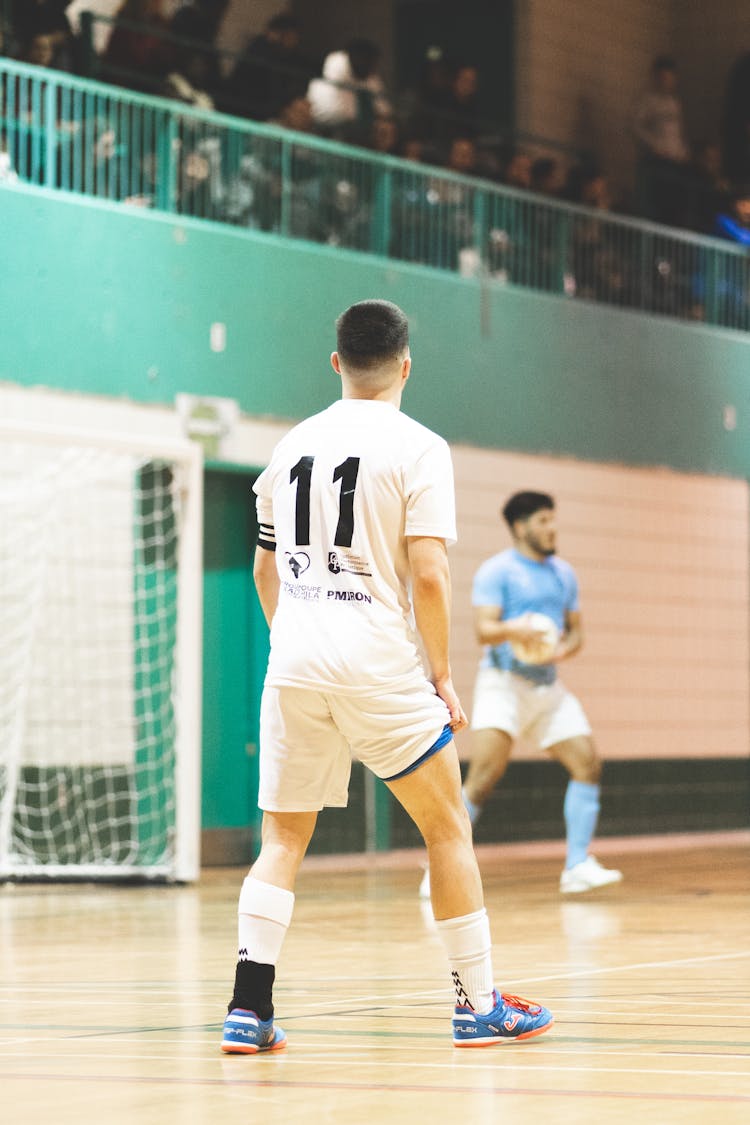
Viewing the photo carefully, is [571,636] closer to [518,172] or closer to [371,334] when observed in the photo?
[371,334]

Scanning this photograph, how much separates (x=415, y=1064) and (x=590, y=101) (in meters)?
16.8

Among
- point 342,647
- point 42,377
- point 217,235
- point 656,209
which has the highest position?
point 656,209

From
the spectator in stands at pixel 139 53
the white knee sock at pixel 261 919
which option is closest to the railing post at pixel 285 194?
the spectator in stands at pixel 139 53

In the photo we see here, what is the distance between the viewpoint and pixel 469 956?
5121 millimetres

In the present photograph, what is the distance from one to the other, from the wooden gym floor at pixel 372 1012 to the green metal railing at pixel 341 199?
15.4ft

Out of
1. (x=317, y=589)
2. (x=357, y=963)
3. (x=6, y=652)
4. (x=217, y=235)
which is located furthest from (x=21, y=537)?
(x=317, y=589)

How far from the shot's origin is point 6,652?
12.4 meters

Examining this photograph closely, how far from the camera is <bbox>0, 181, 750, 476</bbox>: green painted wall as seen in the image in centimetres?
1230

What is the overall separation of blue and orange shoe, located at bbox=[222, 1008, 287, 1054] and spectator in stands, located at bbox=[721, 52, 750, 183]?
16888 mm

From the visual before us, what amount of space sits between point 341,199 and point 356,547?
9.79m

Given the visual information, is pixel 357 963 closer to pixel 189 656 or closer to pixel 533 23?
pixel 189 656

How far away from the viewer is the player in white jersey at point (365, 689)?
16.8 ft

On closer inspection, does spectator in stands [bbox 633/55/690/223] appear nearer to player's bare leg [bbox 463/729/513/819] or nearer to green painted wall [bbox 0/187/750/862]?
green painted wall [bbox 0/187/750/862]

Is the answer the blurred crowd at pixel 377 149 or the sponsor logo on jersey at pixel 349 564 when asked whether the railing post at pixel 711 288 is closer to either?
the blurred crowd at pixel 377 149
